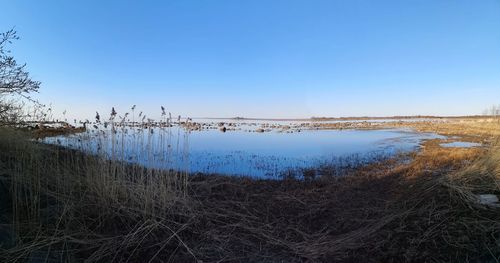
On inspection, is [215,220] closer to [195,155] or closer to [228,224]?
[228,224]

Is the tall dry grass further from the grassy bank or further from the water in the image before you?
the water

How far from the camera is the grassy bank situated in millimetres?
3685

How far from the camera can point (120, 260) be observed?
3.75 meters

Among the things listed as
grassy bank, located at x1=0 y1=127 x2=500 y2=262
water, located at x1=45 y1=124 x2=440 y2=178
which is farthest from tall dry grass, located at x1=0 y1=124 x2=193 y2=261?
water, located at x1=45 y1=124 x2=440 y2=178

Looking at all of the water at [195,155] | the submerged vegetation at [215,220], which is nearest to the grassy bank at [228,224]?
the submerged vegetation at [215,220]

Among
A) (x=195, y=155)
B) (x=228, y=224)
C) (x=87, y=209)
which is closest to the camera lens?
(x=87, y=209)

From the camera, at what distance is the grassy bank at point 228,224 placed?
12.1 feet

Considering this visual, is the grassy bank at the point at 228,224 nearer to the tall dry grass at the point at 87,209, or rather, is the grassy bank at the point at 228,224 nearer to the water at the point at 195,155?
the tall dry grass at the point at 87,209

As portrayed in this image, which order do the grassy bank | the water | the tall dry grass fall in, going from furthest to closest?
the water, the tall dry grass, the grassy bank

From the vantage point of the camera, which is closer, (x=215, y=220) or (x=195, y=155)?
(x=215, y=220)

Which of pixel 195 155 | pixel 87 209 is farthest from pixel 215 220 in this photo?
pixel 195 155

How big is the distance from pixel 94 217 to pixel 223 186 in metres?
3.27

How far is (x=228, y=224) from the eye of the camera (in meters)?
4.93

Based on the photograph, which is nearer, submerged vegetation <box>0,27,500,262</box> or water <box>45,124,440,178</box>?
submerged vegetation <box>0,27,500,262</box>
